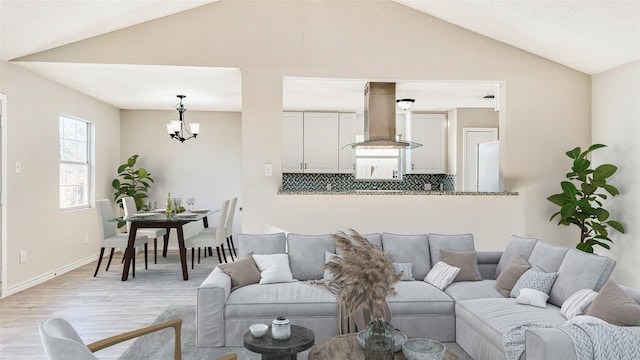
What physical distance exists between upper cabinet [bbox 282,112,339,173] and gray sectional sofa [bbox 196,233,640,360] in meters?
3.62

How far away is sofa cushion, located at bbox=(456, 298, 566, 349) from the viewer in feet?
8.80

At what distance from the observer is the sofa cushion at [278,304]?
3.23m

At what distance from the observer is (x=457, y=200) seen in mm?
4902

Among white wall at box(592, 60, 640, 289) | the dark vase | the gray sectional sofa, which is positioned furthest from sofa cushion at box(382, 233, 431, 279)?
white wall at box(592, 60, 640, 289)

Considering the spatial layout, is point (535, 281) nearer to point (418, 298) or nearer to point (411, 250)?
point (418, 298)

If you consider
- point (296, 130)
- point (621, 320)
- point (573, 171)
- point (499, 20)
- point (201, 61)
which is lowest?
point (621, 320)

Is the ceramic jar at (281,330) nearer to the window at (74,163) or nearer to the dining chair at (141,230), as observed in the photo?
the dining chair at (141,230)

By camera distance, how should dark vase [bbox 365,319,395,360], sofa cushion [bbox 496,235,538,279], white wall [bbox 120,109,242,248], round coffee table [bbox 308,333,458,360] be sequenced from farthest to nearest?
white wall [bbox 120,109,242,248] < sofa cushion [bbox 496,235,538,279] < round coffee table [bbox 308,333,458,360] < dark vase [bbox 365,319,395,360]

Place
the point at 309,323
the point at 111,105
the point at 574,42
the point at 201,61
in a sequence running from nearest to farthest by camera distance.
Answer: the point at 309,323, the point at 574,42, the point at 201,61, the point at 111,105

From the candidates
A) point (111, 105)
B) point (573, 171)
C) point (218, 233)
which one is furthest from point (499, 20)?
point (111, 105)

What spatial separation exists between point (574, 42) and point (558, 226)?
2060 mm

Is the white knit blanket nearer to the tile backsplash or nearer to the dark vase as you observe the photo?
the dark vase

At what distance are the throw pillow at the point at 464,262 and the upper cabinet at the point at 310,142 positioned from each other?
3894 millimetres

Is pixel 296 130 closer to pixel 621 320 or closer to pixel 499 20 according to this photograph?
pixel 499 20
